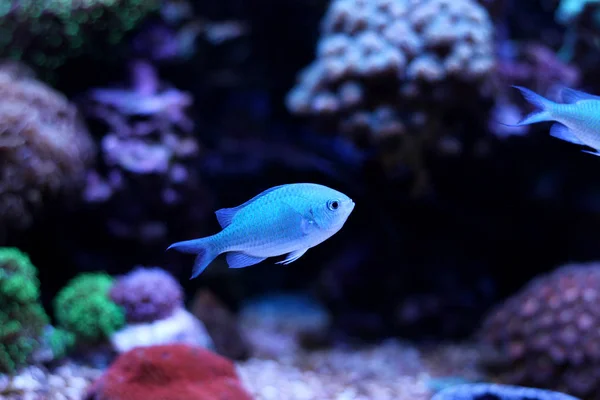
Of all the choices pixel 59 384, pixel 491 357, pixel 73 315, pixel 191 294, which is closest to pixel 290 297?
pixel 191 294

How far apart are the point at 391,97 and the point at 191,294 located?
2805mm

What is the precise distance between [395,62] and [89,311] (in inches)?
129

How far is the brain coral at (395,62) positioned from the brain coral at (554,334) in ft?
6.52

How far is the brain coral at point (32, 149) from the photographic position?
4.05m

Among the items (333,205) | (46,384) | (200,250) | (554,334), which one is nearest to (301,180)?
(333,205)

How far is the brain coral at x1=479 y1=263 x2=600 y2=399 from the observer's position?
4.28 metres

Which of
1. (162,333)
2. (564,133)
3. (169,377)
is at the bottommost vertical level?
(162,333)

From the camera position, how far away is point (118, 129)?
4.97 meters

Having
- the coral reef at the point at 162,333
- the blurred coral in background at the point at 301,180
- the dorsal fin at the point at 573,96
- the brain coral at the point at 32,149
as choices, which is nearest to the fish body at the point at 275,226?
the dorsal fin at the point at 573,96

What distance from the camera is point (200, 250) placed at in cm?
183

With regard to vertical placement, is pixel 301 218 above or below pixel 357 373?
above

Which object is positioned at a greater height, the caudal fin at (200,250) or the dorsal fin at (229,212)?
the dorsal fin at (229,212)

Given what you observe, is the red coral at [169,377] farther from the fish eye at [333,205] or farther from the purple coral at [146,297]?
the fish eye at [333,205]

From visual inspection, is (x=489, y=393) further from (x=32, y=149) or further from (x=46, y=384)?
(x=32, y=149)
